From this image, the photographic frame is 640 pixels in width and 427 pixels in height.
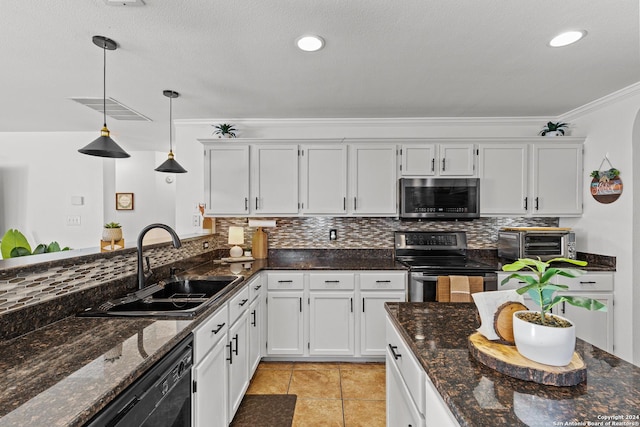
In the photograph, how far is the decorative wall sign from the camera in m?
2.71

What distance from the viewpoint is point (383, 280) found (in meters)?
2.83

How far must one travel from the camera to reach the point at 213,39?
1850mm

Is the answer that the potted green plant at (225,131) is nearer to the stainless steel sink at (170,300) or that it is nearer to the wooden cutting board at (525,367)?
the stainless steel sink at (170,300)

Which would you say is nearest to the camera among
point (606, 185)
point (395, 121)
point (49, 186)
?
point (606, 185)

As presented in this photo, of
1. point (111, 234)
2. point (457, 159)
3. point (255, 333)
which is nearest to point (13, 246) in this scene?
point (111, 234)

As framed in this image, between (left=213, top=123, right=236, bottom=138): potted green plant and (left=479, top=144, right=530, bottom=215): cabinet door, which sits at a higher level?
(left=213, top=123, right=236, bottom=138): potted green plant

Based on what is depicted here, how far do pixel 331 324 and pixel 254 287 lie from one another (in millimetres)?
844

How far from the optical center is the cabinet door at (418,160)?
10.2 ft

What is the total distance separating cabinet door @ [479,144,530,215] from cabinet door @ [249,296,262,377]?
7.77 ft

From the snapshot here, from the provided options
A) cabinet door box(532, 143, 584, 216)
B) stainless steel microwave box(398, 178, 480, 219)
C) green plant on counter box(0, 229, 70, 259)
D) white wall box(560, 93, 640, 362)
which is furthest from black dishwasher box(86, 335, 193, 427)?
white wall box(560, 93, 640, 362)

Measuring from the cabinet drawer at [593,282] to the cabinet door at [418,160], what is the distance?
61.3 inches

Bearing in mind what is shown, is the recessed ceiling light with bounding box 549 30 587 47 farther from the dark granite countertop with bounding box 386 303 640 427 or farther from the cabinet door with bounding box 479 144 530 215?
the dark granite countertop with bounding box 386 303 640 427

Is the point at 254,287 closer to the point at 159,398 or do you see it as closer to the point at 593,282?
the point at 159,398

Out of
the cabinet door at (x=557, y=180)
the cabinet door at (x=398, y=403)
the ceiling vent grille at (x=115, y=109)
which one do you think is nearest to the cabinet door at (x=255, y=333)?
the cabinet door at (x=398, y=403)
